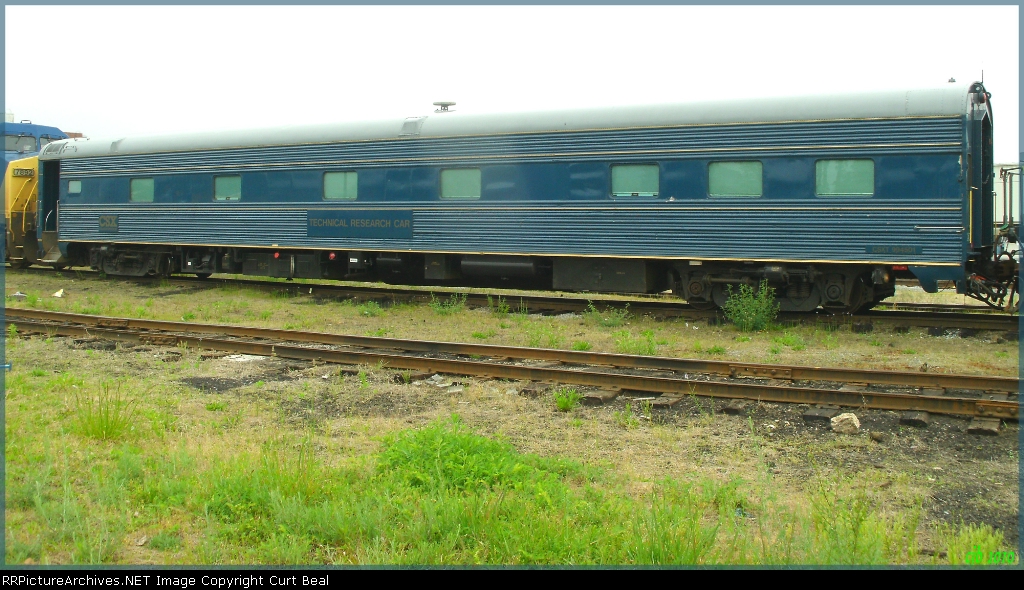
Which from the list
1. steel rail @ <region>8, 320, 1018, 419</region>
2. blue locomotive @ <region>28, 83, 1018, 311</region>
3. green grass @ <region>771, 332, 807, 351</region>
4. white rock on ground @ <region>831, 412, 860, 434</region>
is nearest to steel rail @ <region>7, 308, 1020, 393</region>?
steel rail @ <region>8, 320, 1018, 419</region>

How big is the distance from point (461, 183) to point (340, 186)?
101 inches

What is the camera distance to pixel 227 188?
1655 centimetres

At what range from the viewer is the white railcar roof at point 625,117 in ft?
35.1

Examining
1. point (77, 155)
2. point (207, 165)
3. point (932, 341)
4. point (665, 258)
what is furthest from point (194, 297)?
point (932, 341)

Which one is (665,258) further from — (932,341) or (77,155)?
(77,155)

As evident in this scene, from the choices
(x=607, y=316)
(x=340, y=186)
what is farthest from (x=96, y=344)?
(x=607, y=316)

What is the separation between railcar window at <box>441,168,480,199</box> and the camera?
13.8 meters

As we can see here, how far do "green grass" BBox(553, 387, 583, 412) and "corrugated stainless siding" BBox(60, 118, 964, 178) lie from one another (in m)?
5.82

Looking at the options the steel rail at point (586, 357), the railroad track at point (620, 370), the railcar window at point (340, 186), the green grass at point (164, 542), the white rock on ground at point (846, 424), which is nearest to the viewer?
the green grass at point (164, 542)

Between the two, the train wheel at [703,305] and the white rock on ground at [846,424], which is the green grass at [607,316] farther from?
the white rock on ground at [846,424]

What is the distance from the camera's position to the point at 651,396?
7609mm

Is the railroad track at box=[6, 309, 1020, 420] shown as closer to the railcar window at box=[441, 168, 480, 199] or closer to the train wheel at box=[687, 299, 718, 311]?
the train wheel at box=[687, 299, 718, 311]

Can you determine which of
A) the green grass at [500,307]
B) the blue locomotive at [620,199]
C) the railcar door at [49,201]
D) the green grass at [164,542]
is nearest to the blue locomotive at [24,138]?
the railcar door at [49,201]

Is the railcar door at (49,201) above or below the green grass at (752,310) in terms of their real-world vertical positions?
above
